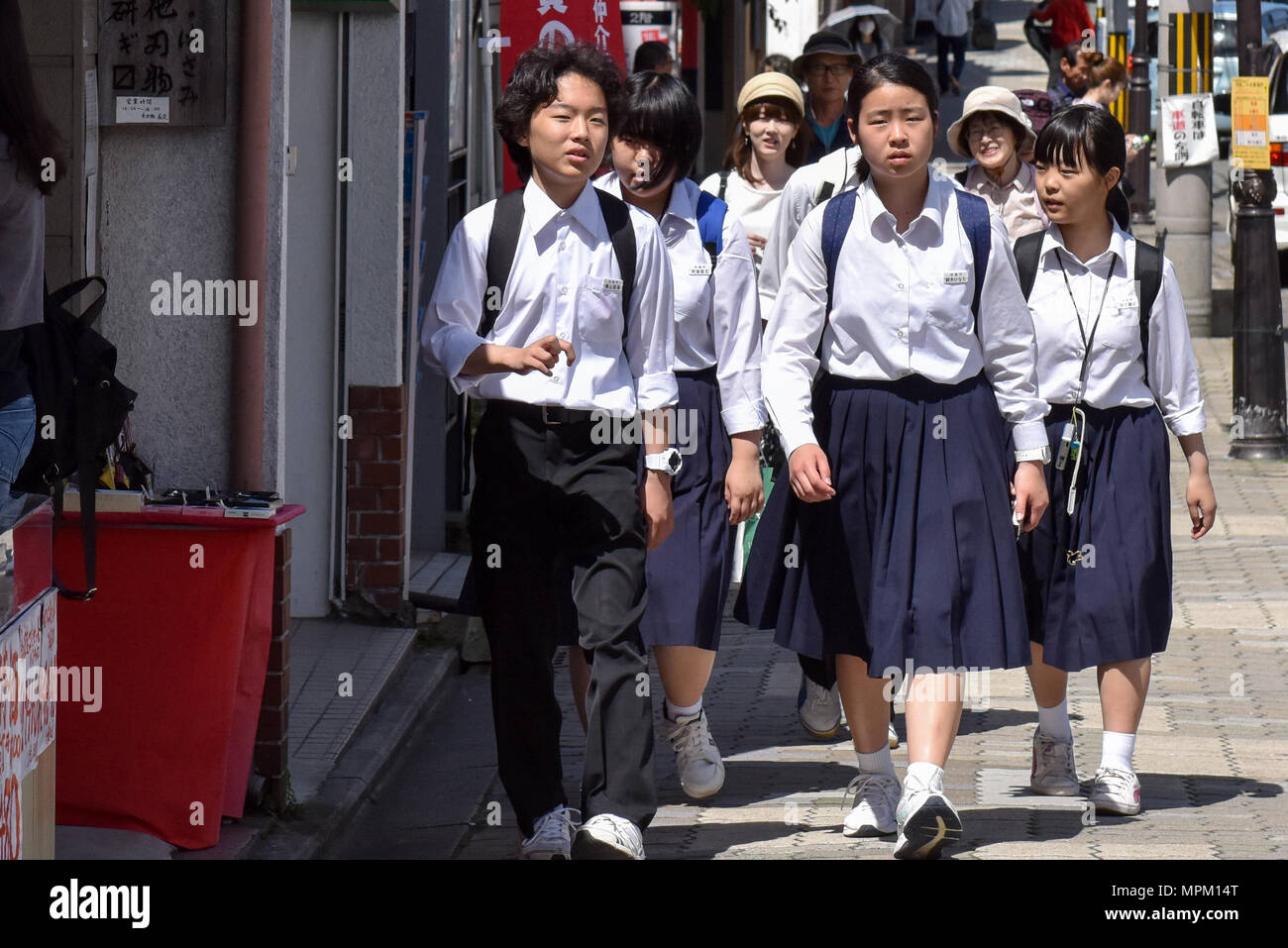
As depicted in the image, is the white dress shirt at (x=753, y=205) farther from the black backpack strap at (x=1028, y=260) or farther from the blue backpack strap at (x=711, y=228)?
the black backpack strap at (x=1028, y=260)

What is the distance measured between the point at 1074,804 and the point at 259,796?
220 centimetres

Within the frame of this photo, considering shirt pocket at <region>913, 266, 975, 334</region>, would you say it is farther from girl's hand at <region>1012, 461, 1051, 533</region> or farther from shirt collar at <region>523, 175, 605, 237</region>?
shirt collar at <region>523, 175, 605, 237</region>

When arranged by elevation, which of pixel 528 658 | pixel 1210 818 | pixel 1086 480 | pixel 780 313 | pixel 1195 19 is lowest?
pixel 1210 818

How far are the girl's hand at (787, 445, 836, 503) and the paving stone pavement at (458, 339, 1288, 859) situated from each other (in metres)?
0.90

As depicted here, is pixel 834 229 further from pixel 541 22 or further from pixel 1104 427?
pixel 541 22

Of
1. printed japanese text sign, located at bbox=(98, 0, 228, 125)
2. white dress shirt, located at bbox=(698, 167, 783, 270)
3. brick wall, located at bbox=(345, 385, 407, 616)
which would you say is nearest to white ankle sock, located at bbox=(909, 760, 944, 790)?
printed japanese text sign, located at bbox=(98, 0, 228, 125)

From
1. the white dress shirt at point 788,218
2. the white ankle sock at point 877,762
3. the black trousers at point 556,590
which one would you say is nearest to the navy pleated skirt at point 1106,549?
the white ankle sock at point 877,762

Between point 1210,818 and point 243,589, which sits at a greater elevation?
Answer: point 243,589

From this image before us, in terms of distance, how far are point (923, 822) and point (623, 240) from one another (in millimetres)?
1551

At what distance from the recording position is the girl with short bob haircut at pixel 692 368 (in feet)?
20.2

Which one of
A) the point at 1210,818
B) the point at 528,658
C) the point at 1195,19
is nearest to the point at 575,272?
the point at 528,658

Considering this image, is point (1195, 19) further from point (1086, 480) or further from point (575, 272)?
point (575, 272)
